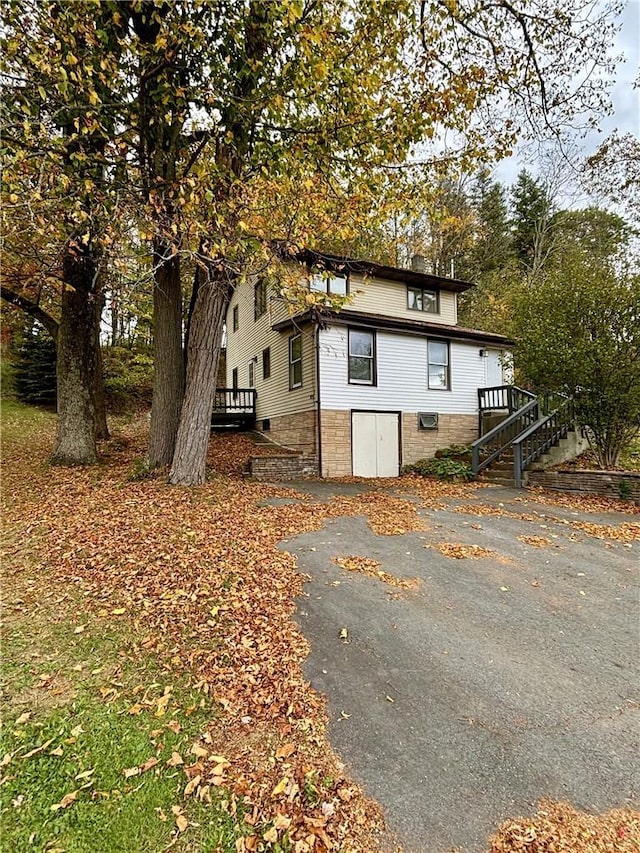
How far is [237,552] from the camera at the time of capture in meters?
5.06

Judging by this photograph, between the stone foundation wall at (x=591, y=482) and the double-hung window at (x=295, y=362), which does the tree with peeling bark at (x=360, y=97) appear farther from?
the stone foundation wall at (x=591, y=482)

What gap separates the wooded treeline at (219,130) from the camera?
17.2 ft

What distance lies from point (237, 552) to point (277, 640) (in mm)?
1783

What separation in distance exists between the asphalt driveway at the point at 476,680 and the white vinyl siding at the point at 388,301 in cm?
→ 1035

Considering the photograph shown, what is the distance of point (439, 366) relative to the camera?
14.4 m

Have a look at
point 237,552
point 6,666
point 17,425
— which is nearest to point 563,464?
point 237,552

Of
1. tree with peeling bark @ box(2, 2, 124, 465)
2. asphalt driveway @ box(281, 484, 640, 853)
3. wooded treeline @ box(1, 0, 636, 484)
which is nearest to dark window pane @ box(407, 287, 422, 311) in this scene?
wooded treeline @ box(1, 0, 636, 484)

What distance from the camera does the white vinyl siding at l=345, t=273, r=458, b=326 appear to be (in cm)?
1416

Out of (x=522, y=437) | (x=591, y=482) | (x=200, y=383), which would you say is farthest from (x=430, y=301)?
(x=200, y=383)

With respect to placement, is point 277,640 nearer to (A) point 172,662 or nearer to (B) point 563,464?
(A) point 172,662

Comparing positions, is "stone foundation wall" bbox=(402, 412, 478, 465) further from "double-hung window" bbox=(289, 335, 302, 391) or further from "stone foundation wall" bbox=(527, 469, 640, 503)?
"stone foundation wall" bbox=(527, 469, 640, 503)

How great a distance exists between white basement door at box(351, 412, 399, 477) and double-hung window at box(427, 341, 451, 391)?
2.10m

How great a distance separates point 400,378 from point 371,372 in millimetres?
1077

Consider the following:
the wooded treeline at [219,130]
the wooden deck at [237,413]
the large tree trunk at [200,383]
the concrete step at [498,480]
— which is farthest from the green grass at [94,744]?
the wooden deck at [237,413]
